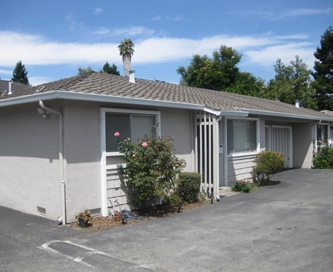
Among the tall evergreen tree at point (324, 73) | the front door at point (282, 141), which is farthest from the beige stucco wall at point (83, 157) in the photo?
the tall evergreen tree at point (324, 73)

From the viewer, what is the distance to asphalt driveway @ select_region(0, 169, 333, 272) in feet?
16.9

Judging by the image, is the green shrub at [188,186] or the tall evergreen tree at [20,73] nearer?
the green shrub at [188,186]

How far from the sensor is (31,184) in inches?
339

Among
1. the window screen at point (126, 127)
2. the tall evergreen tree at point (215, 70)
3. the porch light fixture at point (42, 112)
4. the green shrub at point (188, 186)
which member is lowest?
the green shrub at point (188, 186)

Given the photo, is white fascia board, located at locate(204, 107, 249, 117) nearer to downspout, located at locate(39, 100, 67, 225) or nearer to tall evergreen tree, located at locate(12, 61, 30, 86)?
downspout, located at locate(39, 100, 67, 225)

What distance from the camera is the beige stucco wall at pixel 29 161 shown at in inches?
312

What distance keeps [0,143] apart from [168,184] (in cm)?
503

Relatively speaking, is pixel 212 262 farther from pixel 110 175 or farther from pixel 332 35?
pixel 332 35

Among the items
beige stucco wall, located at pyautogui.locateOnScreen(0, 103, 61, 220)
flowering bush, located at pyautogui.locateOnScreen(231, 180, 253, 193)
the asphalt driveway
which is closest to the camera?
the asphalt driveway

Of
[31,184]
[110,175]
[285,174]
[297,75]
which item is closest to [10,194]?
[31,184]

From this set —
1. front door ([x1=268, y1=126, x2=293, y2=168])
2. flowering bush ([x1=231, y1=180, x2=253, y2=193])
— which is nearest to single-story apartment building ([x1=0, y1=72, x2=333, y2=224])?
flowering bush ([x1=231, y1=180, x2=253, y2=193])

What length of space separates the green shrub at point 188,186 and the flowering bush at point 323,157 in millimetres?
10411

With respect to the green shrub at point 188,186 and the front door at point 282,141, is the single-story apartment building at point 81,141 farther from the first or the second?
the front door at point 282,141

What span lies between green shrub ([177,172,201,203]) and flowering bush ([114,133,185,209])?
104cm
